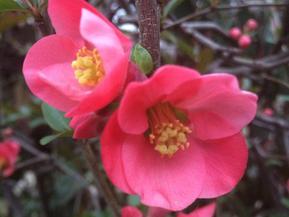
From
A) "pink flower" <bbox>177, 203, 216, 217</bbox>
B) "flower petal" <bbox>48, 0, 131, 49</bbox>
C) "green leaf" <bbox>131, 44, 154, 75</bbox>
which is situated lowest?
"pink flower" <bbox>177, 203, 216, 217</bbox>

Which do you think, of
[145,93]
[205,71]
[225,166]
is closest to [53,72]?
[145,93]

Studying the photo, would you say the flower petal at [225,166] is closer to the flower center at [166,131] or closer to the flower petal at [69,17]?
the flower center at [166,131]

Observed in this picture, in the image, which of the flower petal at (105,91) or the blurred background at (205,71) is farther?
the blurred background at (205,71)

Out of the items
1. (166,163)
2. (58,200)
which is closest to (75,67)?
(166,163)

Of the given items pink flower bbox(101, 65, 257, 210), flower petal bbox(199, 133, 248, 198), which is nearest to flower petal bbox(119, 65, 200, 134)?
pink flower bbox(101, 65, 257, 210)

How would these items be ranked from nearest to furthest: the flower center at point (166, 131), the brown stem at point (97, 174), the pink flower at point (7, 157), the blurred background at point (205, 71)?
1. the flower center at point (166, 131)
2. the brown stem at point (97, 174)
3. the blurred background at point (205, 71)
4. the pink flower at point (7, 157)

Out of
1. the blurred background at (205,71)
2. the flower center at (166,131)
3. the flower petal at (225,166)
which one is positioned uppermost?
the flower center at (166,131)

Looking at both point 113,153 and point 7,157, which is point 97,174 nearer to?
point 113,153

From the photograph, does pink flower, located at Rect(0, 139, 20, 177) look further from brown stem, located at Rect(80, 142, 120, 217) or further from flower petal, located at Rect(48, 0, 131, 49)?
flower petal, located at Rect(48, 0, 131, 49)

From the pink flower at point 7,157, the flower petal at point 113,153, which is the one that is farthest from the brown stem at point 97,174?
the pink flower at point 7,157
